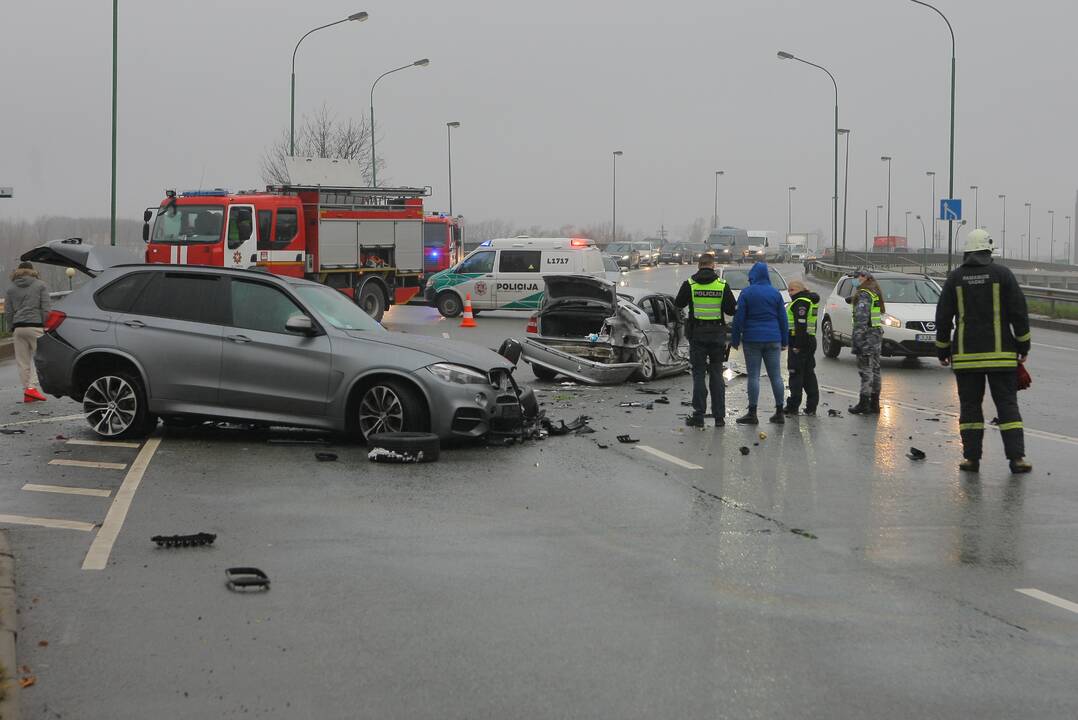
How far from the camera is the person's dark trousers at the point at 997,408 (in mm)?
10266

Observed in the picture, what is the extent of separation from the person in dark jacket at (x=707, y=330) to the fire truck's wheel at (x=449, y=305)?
1999 centimetres

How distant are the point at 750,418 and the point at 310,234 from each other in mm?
17543

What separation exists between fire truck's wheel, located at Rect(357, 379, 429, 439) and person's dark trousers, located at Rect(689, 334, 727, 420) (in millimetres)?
3567

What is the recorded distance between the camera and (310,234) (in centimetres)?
2908

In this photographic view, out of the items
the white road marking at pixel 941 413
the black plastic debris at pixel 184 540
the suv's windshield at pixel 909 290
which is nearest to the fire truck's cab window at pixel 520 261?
the suv's windshield at pixel 909 290

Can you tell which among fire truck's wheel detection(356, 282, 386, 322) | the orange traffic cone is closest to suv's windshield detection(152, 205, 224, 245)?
fire truck's wheel detection(356, 282, 386, 322)

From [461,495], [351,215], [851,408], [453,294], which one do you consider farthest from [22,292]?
[453,294]

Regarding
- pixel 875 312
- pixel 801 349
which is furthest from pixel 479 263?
pixel 875 312

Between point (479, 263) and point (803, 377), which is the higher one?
point (479, 263)

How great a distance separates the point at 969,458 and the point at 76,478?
7.18 m

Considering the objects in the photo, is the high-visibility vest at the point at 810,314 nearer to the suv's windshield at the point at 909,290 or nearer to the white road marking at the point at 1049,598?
the suv's windshield at the point at 909,290

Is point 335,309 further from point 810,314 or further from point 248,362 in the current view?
point 810,314

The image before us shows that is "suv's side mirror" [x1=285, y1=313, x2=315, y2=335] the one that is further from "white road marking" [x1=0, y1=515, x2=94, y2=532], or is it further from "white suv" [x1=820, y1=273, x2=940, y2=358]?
"white suv" [x1=820, y1=273, x2=940, y2=358]

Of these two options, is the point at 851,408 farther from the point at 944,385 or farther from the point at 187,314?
the point at 187,314
